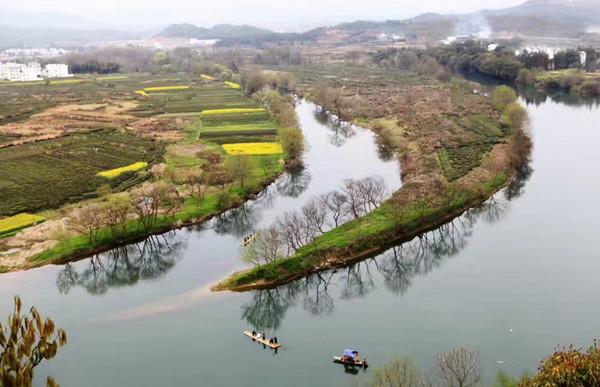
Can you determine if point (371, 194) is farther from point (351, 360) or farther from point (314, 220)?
point (351, 360)

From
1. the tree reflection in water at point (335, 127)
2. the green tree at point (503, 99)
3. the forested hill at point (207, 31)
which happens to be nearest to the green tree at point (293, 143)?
the tree reflection in water at point (335, 127)

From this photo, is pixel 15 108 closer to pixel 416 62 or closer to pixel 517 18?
pixel 416 62

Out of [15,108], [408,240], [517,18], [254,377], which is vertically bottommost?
[254,377]

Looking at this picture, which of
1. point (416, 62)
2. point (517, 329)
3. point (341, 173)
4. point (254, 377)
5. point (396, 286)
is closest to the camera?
point (254, 377)

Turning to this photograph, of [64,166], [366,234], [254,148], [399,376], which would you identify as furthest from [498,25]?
[399,376]

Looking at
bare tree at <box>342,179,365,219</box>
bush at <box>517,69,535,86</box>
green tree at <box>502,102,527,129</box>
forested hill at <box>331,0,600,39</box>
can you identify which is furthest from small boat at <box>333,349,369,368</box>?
forested hill at <box>331,0,600,39</box>

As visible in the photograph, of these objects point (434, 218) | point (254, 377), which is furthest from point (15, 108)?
point (254, 377)

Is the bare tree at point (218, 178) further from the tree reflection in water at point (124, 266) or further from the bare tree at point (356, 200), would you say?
the bare tree at point (356, 200)
